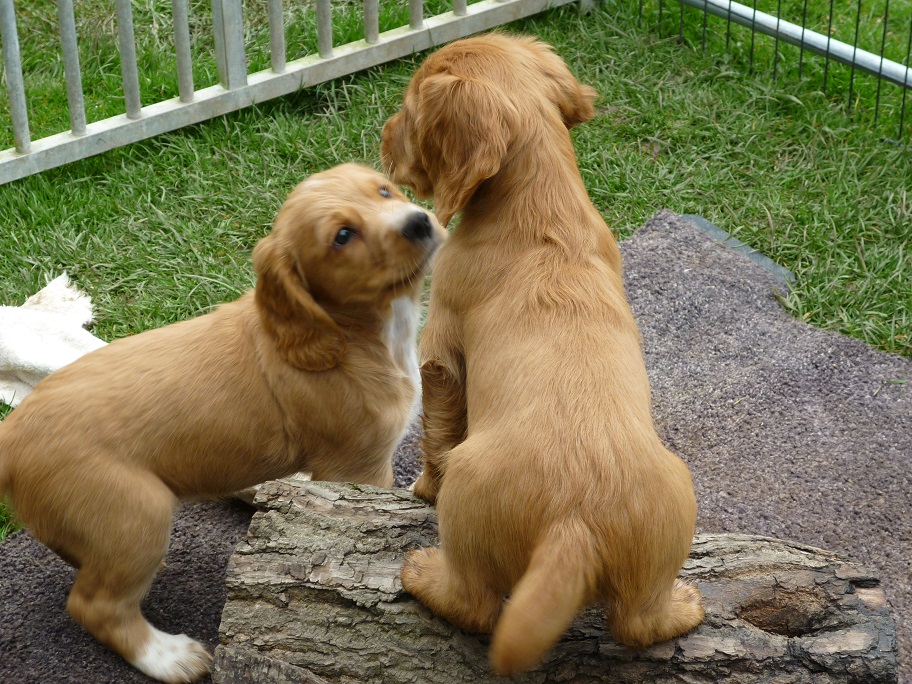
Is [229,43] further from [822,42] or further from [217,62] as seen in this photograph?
[822,42]

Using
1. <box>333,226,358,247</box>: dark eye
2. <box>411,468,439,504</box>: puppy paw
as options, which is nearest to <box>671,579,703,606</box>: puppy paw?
<box>411,468,439,504</box>: puppy paw

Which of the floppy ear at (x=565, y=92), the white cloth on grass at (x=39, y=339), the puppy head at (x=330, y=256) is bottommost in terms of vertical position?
the white cloth on grass at (x=39, y=339)

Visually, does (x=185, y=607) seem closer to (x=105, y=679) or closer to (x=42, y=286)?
(x=105, y=679)

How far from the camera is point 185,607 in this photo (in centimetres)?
390

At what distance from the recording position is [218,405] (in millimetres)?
3512

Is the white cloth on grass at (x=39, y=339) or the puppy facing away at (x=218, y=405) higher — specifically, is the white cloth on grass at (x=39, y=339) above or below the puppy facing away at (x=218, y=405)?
below

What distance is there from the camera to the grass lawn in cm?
564

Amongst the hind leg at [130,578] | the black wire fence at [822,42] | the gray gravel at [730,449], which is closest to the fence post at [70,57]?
the gray gravel at [730,449]

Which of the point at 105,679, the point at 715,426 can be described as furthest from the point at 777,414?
the point at 105,679

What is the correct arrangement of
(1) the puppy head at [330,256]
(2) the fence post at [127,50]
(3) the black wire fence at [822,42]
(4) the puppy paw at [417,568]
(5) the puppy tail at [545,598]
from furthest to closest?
(3) the black wire fence at [822,42] < (2) the fence post at [127,50] < (1) the puppy head at [330,256] < (4) the puppy paw at [417,568] < (5) the puppy tail at [545,598]

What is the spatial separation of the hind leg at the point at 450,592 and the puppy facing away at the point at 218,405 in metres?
0.66

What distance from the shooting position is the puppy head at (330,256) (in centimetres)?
343

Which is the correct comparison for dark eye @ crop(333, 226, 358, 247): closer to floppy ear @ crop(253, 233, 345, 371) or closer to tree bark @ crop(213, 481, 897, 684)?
floppy ear @ crop(253, 233, 345, 371)

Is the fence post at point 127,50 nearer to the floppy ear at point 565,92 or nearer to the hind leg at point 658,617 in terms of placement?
the floppy ear at point 565,92
